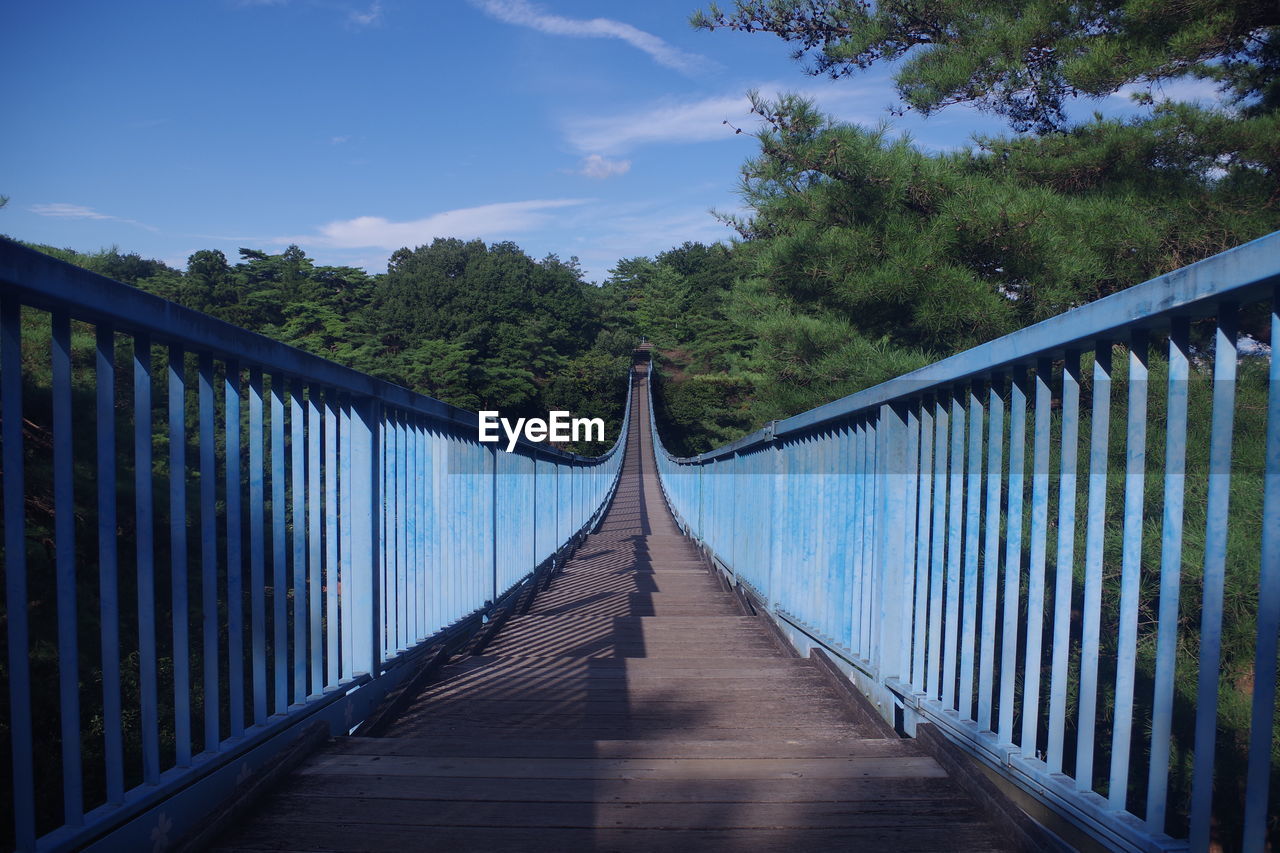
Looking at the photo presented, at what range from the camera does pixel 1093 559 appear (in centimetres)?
152

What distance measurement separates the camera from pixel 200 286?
163 feet

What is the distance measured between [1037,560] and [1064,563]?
0.22 feet

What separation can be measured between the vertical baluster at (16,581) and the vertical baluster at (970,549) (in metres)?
1.69

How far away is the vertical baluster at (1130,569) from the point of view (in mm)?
1383

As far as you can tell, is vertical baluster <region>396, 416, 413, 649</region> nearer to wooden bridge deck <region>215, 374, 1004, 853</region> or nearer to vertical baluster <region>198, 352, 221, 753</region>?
wooden bridge deck <region>215, 374, 1004, 853</region>

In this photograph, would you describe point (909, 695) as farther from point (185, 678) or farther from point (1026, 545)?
point (1026, 545)

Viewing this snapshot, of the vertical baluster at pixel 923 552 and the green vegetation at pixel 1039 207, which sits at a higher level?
the green vegetation at pixel 1039 207

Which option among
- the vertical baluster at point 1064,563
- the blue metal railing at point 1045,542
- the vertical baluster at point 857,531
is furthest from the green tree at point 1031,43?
the vertical baluster at point 1064,563

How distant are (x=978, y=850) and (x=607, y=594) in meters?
5.13

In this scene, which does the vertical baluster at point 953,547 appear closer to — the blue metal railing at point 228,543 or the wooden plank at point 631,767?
the wooden plank at point 631,767

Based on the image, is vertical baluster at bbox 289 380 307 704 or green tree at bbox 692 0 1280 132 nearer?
vertical baluster at bbox 289 380 307 704

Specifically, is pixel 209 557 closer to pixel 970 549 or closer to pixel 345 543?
pixel 345 543

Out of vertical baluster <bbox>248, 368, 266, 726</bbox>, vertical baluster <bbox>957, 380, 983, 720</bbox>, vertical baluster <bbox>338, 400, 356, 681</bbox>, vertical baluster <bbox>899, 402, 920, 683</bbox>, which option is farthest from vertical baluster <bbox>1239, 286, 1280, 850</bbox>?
vertical baluster <bbox>338, 400, 356, 681</bbox>

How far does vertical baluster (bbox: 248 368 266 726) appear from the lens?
1.89 meters
